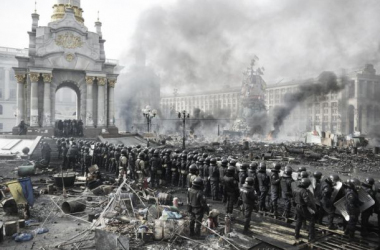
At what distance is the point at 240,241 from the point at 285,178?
9.54 feet

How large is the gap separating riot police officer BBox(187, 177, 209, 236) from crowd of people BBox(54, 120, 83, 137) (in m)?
24.8

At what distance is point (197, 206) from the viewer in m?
7.69

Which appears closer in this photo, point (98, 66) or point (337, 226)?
point (337, 226)

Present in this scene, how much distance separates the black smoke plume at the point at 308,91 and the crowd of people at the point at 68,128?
119ft

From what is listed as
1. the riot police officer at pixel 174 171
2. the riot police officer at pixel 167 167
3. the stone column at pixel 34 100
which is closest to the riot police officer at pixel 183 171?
the riot police officer at pixel 174 171

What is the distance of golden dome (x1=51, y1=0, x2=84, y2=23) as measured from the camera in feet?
117

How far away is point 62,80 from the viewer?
33562 mm

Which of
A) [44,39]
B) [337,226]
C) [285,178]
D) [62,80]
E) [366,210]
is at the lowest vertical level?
[337,226]

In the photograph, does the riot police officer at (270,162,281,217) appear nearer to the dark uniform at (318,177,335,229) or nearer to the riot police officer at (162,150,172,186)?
the dark uniform at (318,177,335,229)

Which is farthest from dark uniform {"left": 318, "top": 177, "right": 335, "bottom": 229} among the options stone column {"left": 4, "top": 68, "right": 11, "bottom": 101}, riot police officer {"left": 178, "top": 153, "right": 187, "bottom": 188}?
stone column {"left": 4, "top": 68, "right": 11, "bottom": 101}

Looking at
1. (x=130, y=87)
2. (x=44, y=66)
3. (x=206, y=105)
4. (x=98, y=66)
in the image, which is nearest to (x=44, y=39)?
(x=44, y=66)

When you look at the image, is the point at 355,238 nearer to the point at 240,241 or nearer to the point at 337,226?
A: the point at 337,226

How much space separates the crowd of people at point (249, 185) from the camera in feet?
25.3

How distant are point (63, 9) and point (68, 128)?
16288 mm
